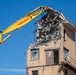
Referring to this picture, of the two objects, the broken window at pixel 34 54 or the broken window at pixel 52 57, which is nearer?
the broken window at pixel 52 57

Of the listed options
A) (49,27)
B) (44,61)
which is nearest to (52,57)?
(44,61)

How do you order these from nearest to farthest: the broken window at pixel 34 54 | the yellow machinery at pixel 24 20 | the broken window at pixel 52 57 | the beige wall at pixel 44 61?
1. the yellow machinery at pixel 24 20
2. the beige wall at pixel 44 61
3. the broken window at pixel 52 57
4. the broken window at pixel 34 54

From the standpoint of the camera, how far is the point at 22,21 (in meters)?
66.2

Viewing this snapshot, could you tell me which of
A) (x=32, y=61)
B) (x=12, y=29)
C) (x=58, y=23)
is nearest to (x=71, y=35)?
(x=58, y=23)

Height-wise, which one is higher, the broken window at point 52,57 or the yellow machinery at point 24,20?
the yellow machinery at point 24,20

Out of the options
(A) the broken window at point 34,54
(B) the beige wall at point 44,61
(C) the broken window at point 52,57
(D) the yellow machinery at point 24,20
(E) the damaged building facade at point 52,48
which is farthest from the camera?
(A) the broken window at point 34,54

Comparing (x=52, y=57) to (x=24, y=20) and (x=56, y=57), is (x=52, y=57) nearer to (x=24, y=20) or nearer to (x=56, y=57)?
(x=56, y=57)

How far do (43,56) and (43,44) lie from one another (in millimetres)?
2588

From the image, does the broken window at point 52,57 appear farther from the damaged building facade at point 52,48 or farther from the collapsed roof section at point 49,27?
the collapsed roof section at point 49,27

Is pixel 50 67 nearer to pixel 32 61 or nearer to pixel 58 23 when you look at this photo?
pixel 32 61

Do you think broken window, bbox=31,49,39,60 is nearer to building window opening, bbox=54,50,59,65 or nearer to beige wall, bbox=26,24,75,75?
beige wall, bbox=26,24,75,75

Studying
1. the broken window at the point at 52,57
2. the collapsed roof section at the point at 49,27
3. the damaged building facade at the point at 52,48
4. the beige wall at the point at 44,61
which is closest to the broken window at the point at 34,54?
the damaged building facade at the point at 52,48

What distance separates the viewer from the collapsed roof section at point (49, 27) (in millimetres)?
73681

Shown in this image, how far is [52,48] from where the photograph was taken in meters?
71.9
